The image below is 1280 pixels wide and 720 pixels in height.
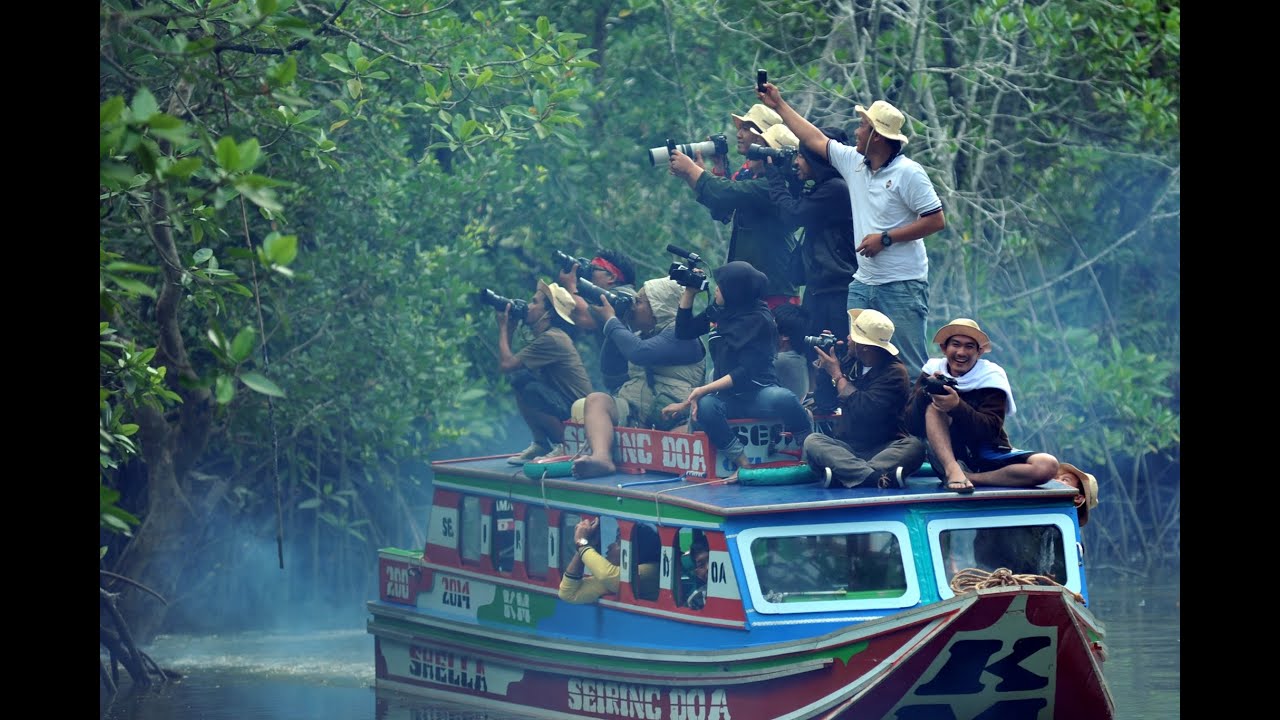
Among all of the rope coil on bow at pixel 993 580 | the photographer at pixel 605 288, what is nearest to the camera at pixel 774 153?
the photographer at pixel 605 288

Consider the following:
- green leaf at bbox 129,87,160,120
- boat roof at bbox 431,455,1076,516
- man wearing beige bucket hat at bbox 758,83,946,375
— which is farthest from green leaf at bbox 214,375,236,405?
man wearing beige bucket hat at bbox 758,83,946,375

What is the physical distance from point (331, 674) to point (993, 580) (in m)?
7.74

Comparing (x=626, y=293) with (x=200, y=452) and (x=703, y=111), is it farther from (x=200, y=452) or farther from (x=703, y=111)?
(x=703, y=111)

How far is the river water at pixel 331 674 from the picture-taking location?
13.5m

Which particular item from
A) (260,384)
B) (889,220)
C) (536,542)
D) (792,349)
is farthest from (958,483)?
(260,384)

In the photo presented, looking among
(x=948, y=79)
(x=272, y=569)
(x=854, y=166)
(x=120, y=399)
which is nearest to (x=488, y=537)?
(x=120, y=399)

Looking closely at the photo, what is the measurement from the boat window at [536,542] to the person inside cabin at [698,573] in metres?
1.66

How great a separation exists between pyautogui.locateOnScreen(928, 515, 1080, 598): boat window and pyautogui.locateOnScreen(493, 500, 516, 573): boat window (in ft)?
12.9

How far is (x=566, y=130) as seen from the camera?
14438 mm

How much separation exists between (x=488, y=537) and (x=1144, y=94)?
871cm

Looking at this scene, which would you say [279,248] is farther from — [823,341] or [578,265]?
[578,265]

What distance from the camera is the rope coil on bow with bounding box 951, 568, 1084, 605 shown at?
923 centimetres

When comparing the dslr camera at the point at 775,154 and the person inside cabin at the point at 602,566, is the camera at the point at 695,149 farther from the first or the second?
the person inside cabin at the point at 602,566

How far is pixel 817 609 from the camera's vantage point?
984 centimetres
